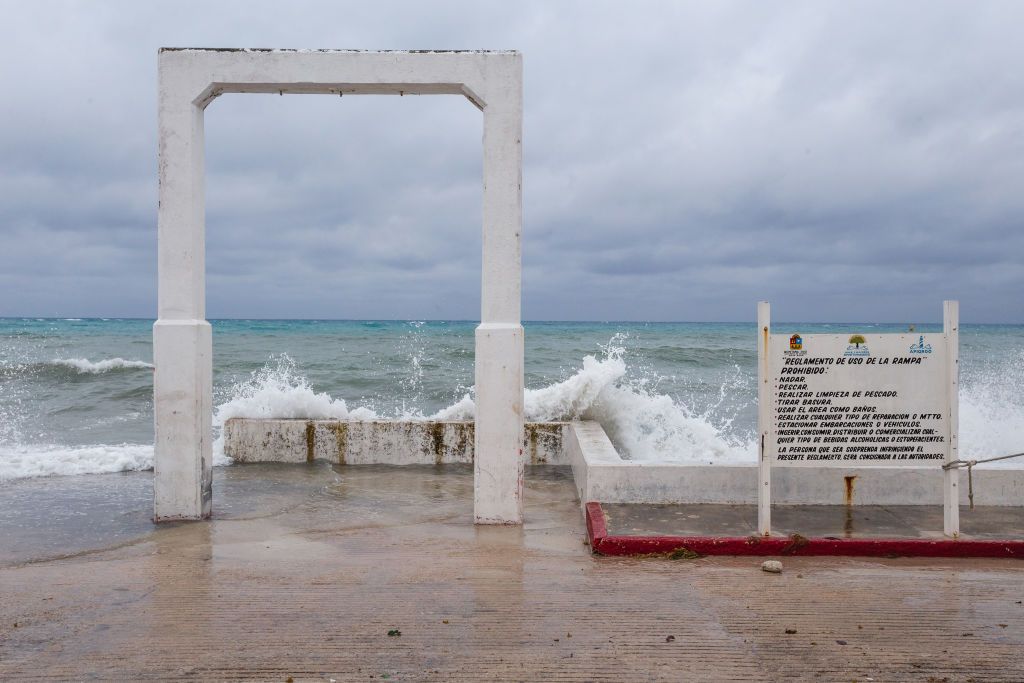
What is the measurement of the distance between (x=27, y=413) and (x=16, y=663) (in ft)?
48.2

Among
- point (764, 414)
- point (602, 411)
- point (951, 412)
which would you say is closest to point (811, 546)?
point (764, 414)

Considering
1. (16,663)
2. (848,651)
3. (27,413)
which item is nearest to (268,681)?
(16,663)

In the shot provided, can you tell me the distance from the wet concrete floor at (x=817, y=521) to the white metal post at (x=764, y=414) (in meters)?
0.18

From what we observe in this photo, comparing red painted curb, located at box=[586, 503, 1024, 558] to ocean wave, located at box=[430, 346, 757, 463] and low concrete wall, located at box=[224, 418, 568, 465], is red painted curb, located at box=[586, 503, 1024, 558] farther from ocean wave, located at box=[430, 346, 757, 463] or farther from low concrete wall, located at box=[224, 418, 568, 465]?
ocean wave, located at box=[430, 346, 757, 463]

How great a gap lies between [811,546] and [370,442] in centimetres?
576

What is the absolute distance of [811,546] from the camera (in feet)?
18.8

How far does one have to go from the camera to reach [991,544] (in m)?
5.69

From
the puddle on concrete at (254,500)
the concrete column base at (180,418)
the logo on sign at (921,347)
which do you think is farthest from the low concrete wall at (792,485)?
the concrete column base at (180,418)

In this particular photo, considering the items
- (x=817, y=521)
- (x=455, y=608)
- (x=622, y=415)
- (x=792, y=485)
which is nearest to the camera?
(x=455, y=608)

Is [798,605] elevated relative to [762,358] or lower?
lower

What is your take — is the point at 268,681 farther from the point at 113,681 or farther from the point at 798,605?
the point at 798,605

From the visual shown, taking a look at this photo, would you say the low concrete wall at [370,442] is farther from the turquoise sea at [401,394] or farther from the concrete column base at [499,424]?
the concrete column base at [499,424]

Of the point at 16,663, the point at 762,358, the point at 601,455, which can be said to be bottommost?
the point at 16,663

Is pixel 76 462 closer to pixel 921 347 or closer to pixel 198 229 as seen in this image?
pixel 198 229
